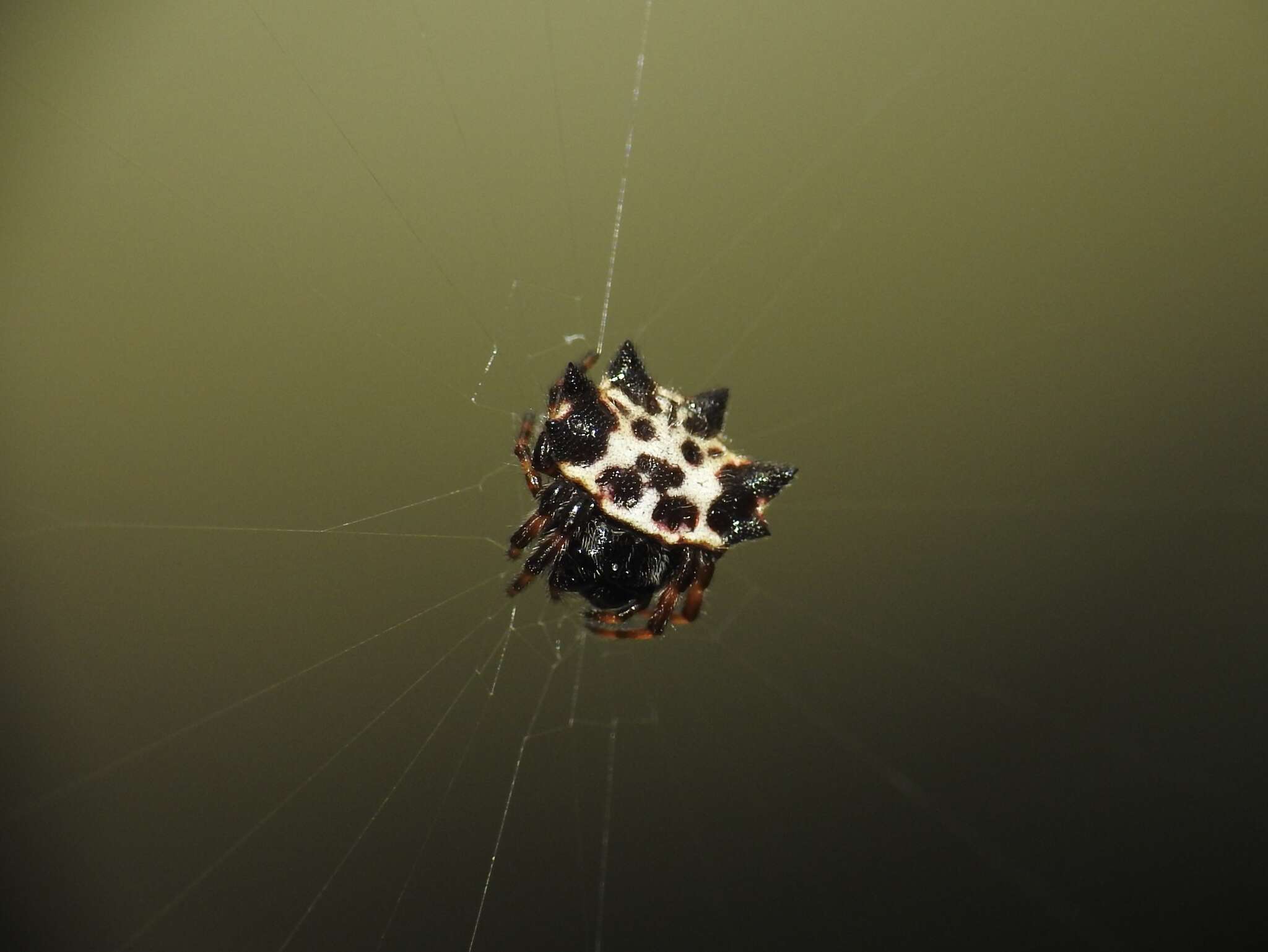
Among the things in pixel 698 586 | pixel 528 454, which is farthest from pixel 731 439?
pixel 528 454

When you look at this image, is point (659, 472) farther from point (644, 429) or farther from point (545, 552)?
point (545, 552)

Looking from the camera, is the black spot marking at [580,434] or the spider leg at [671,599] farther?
the spider leg at [671,599]

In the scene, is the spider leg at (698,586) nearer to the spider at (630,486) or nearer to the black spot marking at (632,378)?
the spider at (630,486)

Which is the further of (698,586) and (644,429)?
(698,586)

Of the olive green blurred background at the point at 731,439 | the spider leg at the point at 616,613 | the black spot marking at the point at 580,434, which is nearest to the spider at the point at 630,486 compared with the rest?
the black spot marking at the point at 580,434

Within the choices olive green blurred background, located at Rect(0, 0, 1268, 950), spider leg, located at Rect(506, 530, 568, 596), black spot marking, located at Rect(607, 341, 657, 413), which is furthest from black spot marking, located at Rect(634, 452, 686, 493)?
olive green blurred background, located at Rect(0, 0, 1268, 950)

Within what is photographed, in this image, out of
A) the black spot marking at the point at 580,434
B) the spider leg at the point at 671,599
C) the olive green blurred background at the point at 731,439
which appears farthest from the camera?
the olive green blurred background at the point at 731,439

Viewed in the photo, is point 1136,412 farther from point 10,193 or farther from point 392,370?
point 10,193

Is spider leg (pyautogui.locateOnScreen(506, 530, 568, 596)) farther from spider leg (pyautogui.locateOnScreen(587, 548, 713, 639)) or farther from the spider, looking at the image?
spider leg (pyautogui.locateOnScreen(587, 548, 713, 639))
